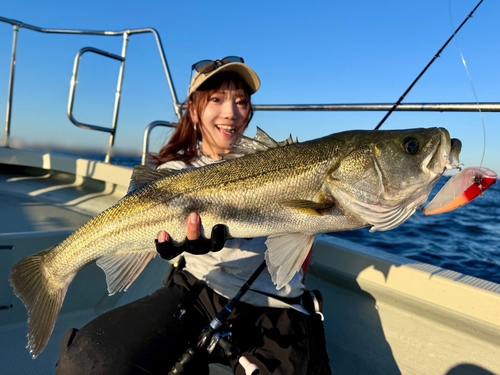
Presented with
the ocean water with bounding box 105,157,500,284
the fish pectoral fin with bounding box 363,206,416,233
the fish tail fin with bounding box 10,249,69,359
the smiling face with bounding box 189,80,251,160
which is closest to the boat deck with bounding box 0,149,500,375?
the fish tail fin with bounding box 10,249,69,359

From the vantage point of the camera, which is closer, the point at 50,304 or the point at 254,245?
the point at 50,304

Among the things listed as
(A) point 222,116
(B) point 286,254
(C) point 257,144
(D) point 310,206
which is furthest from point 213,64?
(B) point 286,254

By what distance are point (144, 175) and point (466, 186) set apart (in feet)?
6.20

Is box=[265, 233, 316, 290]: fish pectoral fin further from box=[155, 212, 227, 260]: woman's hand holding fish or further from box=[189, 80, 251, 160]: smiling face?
box=[189, 80, 251, 160]: smiling face

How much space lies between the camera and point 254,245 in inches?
103

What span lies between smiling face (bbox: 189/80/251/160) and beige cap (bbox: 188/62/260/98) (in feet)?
0.36

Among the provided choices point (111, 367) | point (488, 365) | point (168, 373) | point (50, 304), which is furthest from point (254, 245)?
point (488, 365)

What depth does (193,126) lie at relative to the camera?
332 cm

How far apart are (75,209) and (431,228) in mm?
9374

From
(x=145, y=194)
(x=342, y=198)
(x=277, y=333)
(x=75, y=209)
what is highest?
(x=342, y=198)

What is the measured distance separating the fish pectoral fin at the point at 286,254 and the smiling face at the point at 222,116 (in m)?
1.20

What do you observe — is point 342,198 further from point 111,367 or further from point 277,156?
point 111,367

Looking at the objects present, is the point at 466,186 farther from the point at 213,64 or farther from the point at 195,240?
the point at 213,64

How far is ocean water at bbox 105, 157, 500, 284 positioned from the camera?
641 cm
